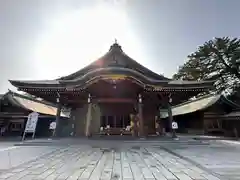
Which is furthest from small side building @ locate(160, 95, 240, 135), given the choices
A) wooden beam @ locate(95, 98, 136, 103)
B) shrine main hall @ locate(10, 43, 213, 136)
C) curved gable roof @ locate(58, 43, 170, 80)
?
wooden beam @ locate(95, 98, 136, 103)

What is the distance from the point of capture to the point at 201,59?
30.1 metres

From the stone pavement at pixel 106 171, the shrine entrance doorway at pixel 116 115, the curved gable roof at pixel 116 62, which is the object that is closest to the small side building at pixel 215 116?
the curved gable roof at pixel 116 62

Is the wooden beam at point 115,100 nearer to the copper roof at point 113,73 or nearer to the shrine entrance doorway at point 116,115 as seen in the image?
the shrine entrance doorway at point 116,115

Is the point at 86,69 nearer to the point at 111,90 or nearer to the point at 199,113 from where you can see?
the point at 111,90

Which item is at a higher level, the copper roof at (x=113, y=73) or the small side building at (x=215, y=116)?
the copper roof at (x=113, y=73)

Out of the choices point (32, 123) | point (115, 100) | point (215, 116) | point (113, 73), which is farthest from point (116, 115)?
point (215, 116)

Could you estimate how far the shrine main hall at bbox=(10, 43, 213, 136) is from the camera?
1312 cm

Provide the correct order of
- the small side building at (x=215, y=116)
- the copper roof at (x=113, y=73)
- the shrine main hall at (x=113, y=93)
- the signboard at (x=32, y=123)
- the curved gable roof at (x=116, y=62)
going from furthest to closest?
1. the small side building at (x=215, y=116)
2. the curved gable roof at (x=116, y=62)
3. the shrine main hall at (x=113, y=93)
4. the copper roof at (x=113, y=73)
5. the signboard at (x=32, y=123)

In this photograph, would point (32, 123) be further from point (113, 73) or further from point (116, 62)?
point (116, 62)

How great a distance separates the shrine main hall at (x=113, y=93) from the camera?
13.1 metres

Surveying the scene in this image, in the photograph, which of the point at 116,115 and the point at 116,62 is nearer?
the point at 116,115

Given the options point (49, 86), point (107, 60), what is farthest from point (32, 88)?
point (107, 60)

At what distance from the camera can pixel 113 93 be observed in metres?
14.8

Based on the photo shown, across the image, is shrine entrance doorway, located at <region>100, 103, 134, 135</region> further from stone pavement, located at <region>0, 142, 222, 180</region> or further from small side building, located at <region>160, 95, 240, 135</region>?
stone pavement, located at <region>0, 142, 222, 180</region>
